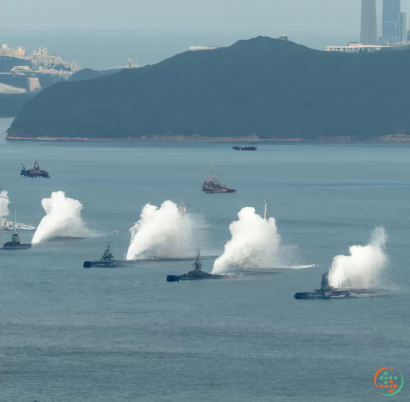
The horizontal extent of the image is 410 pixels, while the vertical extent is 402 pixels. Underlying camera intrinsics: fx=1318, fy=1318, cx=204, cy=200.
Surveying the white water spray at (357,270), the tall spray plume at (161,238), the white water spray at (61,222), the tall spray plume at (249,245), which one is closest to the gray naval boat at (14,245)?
the white water spray at (61,222)

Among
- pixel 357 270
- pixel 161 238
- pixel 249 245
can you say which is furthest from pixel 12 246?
pixel 357 270

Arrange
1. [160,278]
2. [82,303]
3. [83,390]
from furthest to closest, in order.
A: [160,278]
[82,303]
[83,390]

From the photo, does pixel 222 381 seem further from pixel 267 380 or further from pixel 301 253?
pixel 301 253

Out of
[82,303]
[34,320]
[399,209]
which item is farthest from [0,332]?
[399,209]

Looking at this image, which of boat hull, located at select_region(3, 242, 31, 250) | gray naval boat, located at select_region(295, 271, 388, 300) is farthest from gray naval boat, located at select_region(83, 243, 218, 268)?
gray naval boat, located at select_region(295, 271, 388, 300)

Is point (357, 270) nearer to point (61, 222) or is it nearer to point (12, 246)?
point (12, 246)
